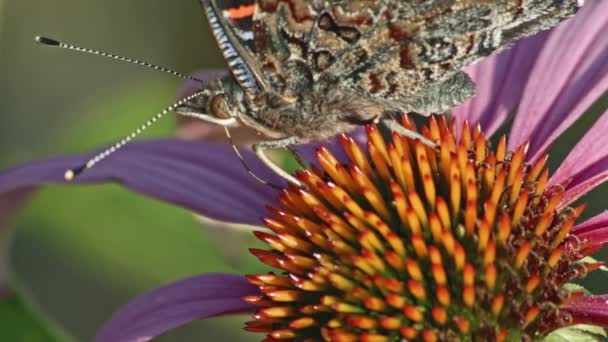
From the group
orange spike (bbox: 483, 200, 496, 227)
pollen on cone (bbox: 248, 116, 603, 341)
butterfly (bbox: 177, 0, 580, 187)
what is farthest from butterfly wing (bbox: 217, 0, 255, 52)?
orange spike (bbox: 483, 200, 496, 227)

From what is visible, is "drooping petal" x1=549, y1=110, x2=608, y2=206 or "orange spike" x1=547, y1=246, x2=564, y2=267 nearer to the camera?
"orange spike" x1=547, y1=246, x2=564, y2=267

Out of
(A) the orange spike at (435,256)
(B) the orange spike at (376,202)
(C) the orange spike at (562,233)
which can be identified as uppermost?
(B) the orange spike at (376,202)

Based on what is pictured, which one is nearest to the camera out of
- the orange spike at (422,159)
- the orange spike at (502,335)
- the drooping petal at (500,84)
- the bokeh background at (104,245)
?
the orange spike at (502,335)

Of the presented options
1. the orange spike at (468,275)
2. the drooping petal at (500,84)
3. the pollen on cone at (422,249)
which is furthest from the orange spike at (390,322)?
the drooping petal at (500,84)

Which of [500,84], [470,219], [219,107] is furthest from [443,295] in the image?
[500,84]

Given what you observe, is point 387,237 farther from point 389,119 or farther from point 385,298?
point 389,119

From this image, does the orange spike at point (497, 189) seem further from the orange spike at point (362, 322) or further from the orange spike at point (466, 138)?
the orange spike at point (362, 322)

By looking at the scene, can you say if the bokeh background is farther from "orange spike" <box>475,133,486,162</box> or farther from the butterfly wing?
the butterfly wing

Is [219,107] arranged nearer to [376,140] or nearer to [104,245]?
[376,140]
